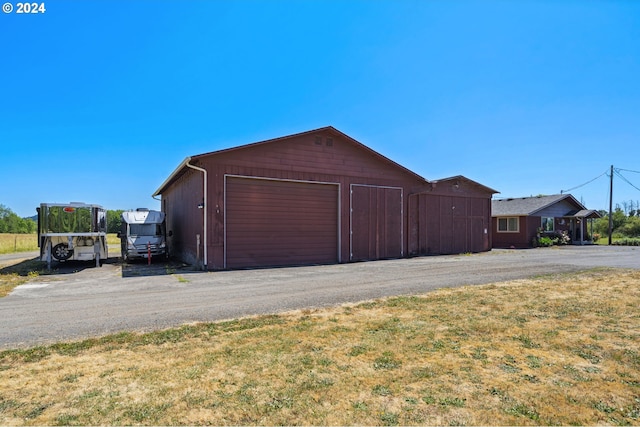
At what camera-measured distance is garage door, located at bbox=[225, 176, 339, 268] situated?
44.3ft

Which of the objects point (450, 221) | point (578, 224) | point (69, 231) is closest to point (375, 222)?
point (450, 221)

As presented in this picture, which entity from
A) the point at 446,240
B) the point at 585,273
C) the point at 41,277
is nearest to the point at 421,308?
the point at 585,273

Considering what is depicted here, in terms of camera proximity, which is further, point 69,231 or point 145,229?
point 145,229

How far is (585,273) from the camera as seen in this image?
11070 millimetres

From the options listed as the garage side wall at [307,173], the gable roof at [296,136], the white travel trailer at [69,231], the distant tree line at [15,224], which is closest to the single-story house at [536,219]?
the gable roof at [296,136]

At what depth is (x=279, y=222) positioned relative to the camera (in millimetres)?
14344

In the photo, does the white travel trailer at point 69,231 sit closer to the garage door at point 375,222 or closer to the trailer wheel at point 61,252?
the trailer wheel at point 61,252

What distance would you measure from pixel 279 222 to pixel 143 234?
6.61 meters

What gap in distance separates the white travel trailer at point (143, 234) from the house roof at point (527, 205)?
995 inches

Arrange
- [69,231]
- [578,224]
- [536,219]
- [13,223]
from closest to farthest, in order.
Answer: [69,231] → [536,219] → [578,224] → [13,223]

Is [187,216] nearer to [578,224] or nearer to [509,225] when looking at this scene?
[509,225]

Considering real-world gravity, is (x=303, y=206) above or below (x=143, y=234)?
above

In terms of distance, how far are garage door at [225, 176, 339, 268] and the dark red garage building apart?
0.13 ft

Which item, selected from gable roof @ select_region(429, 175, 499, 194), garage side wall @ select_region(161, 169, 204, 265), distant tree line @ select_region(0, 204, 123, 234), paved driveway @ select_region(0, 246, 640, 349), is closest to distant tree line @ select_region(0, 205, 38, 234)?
distant tree line @ select_region(0, 204, 123, 234)
